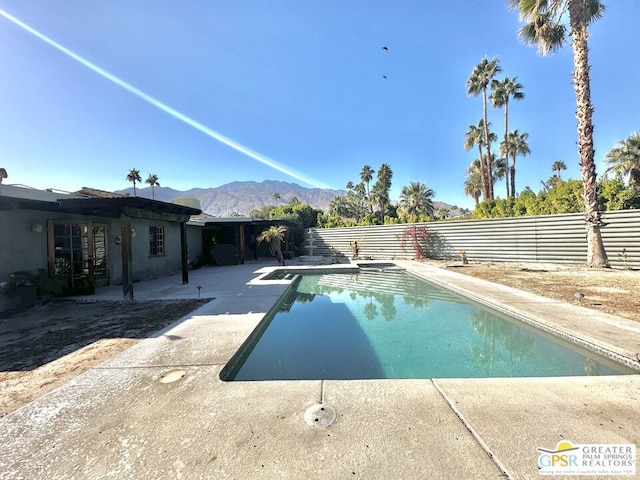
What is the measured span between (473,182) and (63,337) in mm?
42393

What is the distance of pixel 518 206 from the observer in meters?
14.2

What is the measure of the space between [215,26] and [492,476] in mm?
12046

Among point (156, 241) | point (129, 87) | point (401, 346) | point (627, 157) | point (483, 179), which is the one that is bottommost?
point (401, 346)

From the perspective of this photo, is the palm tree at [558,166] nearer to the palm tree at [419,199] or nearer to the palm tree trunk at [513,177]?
the palm tree trunk at [513,177]

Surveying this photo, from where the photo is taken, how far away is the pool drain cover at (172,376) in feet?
9.11

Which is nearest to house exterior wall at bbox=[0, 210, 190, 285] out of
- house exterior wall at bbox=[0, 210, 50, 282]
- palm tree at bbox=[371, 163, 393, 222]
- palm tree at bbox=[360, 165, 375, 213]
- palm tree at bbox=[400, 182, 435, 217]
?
house exterior wall at bbox=[0, 210, 50, 282]

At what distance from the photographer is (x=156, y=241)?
10.7 m

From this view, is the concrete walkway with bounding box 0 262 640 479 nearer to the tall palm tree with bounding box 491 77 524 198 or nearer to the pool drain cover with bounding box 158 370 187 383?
the pool drain cover with bounding box 158 370 187 383

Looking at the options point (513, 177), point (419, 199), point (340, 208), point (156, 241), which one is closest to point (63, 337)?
point (156, 241)

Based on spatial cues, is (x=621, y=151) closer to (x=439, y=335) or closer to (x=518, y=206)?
(x=518, y=206)

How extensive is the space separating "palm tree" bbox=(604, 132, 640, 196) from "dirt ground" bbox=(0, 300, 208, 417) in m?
26.8

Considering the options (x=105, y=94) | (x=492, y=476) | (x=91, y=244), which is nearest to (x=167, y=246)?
(x=91, y=244)

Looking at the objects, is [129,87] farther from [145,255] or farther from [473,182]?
[473,182]

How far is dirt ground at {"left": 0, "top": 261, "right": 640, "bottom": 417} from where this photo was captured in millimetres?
3006
